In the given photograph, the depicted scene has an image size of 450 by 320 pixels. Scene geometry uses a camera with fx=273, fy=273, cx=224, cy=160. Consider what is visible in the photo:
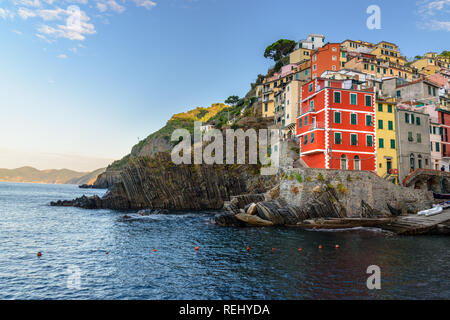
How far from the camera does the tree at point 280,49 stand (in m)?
101

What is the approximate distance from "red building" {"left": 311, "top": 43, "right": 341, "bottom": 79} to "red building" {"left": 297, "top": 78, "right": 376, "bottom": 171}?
1068 inches

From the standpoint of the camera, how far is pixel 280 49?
103m

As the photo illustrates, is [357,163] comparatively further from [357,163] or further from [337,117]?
[337,117]

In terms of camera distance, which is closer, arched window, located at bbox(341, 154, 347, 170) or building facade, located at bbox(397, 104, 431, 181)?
arched window, located at bbox(341, 154, 347, 170)

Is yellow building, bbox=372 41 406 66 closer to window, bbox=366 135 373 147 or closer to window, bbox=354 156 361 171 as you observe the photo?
window, bbox=366 135 373 147

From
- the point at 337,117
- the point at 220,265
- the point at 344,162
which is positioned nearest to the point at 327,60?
the point at 337,117

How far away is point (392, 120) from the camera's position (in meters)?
44.4

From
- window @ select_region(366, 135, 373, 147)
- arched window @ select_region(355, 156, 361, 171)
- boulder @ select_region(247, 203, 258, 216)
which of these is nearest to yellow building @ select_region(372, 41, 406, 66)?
window @ select_region(366, 135, 373, 147)

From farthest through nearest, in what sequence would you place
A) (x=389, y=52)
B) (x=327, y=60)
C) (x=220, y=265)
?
(x=389, y=52)
(x=327, y=60)
(x=220, y=265)

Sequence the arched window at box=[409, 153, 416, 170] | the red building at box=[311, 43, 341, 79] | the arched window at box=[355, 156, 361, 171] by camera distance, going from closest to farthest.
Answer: the arched window at box=[355, 156, 361, 171], the arched window at box=[409, 153, 416, 170], the red building at box=[311, 43, 341, 79]

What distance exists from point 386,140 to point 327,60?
1309 inches

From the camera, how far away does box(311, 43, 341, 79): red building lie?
68438mm

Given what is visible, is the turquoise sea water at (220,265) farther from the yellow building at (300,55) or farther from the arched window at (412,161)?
the yellow building at (300,55)

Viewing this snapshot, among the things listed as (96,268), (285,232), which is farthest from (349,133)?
(96,268)
